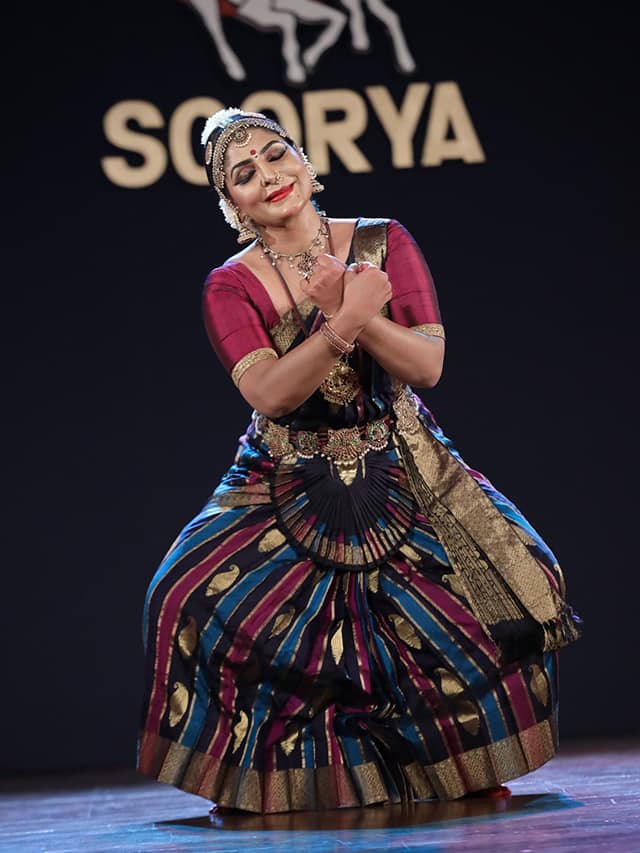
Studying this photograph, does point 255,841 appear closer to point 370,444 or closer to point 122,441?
point 370,444

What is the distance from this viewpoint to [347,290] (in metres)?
2.46

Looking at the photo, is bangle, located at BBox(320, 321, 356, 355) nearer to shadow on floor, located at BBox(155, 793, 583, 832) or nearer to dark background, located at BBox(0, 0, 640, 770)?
shadow on floor, located at BBox(155, 793, 583, 832)

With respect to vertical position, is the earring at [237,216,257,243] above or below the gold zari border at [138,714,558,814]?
above

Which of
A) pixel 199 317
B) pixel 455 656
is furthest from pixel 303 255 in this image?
pixel 199 317

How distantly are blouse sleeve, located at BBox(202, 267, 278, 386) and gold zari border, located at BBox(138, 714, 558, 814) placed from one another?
2.35 ft

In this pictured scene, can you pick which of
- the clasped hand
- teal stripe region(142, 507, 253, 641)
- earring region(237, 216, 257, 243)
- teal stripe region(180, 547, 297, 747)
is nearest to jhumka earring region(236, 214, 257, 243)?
earring region(237, 216, 257, 243)

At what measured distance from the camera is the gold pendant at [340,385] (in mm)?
2699

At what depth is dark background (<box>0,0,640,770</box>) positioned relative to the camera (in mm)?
4066

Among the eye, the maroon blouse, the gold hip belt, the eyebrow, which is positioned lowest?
the gold hip belt

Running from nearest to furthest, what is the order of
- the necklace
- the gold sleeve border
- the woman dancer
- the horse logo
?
the woman dancer, the gold sleeve border, the necklace, the horse logo

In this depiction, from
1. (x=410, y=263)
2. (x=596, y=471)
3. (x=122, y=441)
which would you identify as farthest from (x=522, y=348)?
(x=410, y=263)

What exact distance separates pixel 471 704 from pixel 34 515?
1.88 metres

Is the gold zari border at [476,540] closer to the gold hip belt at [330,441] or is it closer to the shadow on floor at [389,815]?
the gold hip belt at [330,441]

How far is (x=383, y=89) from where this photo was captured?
4.05m
